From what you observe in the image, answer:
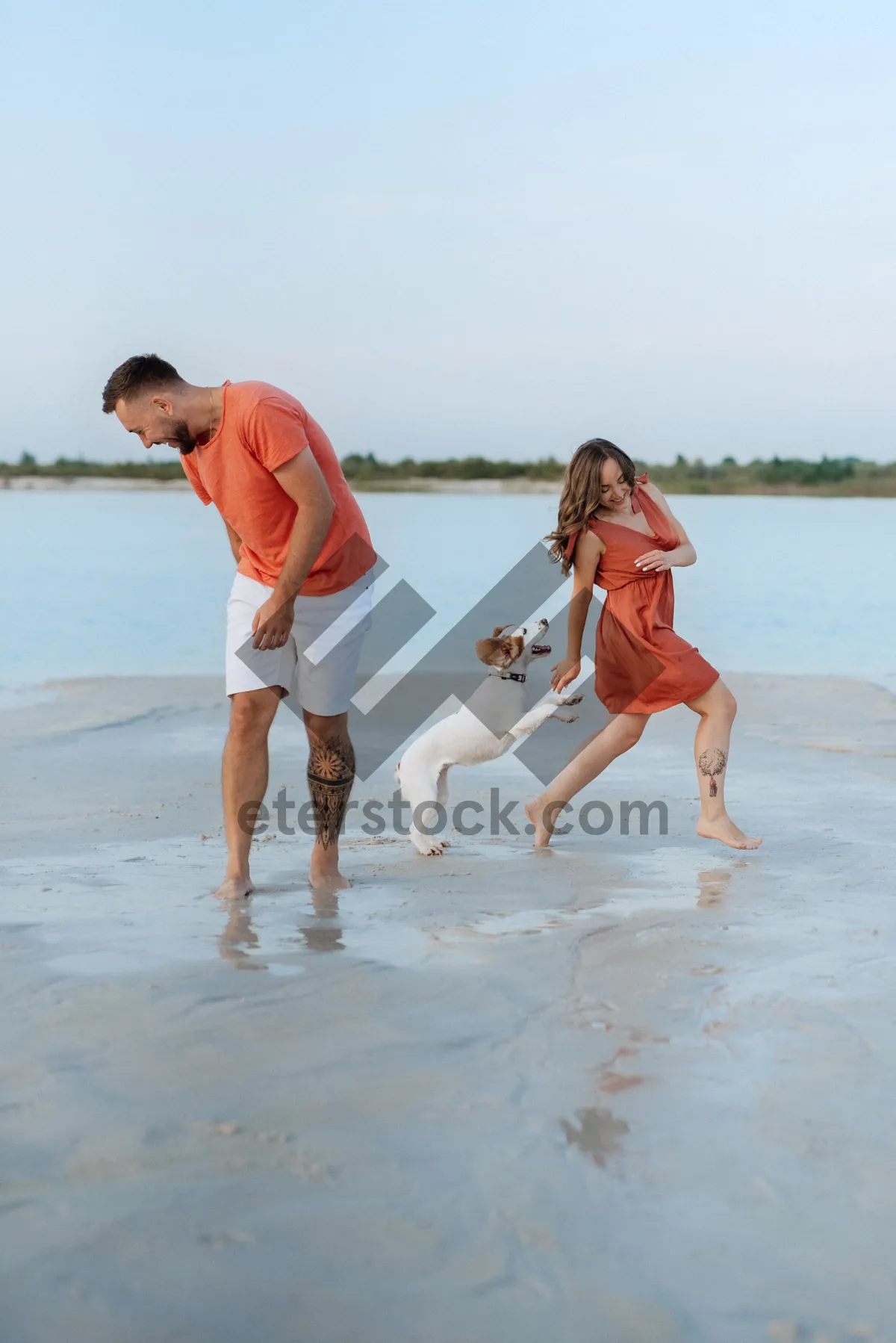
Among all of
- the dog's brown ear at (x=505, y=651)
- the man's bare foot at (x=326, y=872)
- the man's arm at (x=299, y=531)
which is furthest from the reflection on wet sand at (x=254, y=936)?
the dog's brown ear at (x=505, y=651)

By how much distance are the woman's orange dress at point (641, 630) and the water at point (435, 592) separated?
22.1 inches

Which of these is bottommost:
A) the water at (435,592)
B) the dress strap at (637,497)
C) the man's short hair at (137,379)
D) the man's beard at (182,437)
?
the water at (435,592)

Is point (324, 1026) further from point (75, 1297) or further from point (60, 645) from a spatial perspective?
point (60, 645)

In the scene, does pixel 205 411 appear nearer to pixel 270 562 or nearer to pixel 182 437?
pixel 182 437

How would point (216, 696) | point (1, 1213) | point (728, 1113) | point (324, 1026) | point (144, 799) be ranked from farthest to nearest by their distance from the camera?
point (216, 696) < point (144, 799) < point (324, 1026) < point (728, 1113) < point (1, 1213)

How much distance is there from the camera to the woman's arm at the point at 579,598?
5.21 meters

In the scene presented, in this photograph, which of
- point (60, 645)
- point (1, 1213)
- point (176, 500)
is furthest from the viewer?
point (176, 500)

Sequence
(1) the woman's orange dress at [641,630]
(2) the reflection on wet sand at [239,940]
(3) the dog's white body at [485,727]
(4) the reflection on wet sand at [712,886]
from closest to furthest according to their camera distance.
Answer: (2) the reflection on wet sand at [239,940] < (4) the reflection on wet sand at [712,886] < (1) the woman's orange dress at [641,630] < (3) the dog's white body at [485,727]

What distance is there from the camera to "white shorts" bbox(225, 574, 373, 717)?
14.6 feet

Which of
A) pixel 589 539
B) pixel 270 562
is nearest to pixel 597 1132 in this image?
pixel 270 562

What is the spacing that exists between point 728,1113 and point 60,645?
13.9 meters

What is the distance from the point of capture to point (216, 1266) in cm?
206

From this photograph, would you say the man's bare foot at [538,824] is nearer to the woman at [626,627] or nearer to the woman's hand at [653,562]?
the woman at [626,627]

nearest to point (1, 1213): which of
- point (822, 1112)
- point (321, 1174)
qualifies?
point (321, 1174)
